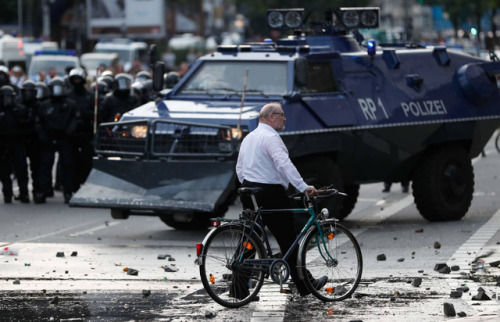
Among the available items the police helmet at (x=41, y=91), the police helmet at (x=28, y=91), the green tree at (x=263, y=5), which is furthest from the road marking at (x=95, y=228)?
the green tree at (x=263, y=5)

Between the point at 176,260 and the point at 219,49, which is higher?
the point at 219,49

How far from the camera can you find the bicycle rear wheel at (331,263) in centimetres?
1041

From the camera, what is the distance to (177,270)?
1259 cm

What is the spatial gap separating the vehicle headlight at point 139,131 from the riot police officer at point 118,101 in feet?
14.4

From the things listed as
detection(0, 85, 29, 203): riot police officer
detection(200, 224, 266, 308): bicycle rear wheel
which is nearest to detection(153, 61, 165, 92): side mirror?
detection(0, 85, 29, 203): riot police officer

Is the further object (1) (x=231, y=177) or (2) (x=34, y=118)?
(2) (x=34, y=118)

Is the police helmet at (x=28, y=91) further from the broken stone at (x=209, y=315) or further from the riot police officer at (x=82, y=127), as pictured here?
the broken stone at (x=209, y=315)

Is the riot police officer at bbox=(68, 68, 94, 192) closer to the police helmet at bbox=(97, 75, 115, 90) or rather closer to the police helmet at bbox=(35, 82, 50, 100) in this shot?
the police helmet at bbox=(35, 82, 50, 100)

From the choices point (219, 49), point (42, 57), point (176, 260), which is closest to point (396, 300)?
point (176, 260)

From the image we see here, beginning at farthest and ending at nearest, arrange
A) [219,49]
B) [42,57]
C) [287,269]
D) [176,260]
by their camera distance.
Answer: [42,57]
[219,49]
[176,260]
[287,269]

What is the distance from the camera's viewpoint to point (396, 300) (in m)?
10.5

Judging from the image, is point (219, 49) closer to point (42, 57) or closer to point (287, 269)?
point (287, 269)

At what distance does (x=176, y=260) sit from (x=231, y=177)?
167cm

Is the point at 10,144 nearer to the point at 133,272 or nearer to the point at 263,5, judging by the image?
the point at 133,272
